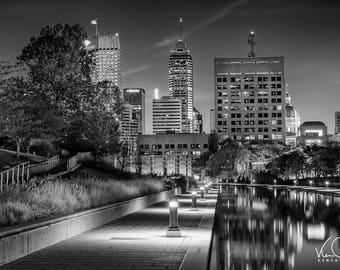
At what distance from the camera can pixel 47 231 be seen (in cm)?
1291

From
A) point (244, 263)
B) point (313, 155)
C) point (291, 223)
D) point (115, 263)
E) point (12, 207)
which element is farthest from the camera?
point (313, 155)

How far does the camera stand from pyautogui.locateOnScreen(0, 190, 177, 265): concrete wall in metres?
10.6

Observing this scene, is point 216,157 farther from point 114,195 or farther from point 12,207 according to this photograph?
point 12,207

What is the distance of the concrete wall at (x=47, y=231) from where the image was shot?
10633 mm

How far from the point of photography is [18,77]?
45.7 m

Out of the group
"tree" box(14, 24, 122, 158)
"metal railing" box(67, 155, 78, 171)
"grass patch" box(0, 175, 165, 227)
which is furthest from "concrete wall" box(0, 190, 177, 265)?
"tree" box(14, 24, 122, 158)

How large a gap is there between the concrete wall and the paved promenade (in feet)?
0.59

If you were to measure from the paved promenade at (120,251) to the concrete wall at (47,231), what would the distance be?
179mm

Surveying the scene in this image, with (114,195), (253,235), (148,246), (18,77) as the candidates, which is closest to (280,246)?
(253,235)

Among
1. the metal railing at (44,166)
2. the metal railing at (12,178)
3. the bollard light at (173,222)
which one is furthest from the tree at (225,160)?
the bollard light at (173,222)

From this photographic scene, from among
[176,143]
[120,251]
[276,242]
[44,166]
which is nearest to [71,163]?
[44,166]

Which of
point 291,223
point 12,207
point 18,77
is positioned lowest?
point 291,223

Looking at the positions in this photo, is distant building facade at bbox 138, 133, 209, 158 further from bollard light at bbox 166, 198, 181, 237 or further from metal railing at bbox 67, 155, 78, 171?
bollard light at bbox 166, 198, 181, 237

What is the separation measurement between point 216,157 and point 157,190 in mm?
96882
